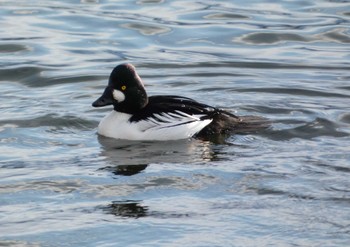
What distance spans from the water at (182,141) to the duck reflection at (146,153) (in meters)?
0.02

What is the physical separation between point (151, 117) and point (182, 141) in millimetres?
448

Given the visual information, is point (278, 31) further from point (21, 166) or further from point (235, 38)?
point (21, 166)

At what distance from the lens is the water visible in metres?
10.1

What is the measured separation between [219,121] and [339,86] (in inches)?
112

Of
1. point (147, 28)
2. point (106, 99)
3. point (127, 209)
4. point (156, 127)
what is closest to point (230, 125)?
point (156, 127)

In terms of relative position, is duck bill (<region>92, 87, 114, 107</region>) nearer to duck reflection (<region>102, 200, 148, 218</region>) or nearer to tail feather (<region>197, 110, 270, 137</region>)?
tail feather (<region>197, 110, 270, 137</region>)

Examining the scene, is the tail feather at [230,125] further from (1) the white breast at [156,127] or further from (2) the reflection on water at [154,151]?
(2) the reflection on water at [154,151]

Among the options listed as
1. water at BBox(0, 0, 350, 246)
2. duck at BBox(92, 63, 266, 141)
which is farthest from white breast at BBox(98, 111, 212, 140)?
water at BBox(0, 0, 350, 246)

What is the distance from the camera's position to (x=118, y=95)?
13727mm

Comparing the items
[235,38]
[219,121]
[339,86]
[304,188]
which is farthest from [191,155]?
[235,38]

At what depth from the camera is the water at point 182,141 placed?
1007 cm

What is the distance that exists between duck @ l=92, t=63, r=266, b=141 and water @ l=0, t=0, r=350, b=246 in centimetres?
20

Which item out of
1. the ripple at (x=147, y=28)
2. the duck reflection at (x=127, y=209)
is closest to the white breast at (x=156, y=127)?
the duck reflection at (x=127, y=209)

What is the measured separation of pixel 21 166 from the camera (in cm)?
1211
